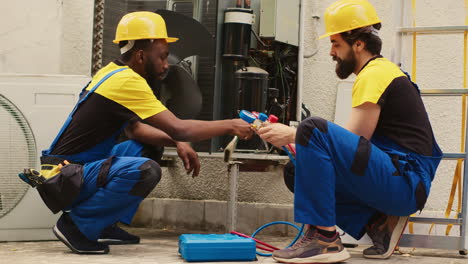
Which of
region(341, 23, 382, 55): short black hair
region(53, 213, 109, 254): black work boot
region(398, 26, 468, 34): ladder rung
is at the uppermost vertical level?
region(398, 26, 468, 34): ladder rung

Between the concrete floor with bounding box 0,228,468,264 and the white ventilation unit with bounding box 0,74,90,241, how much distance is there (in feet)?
0.37

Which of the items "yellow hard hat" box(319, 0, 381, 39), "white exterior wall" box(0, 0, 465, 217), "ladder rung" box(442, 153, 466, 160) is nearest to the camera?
"yellow hard hat" box(319, 0, 381, 39)

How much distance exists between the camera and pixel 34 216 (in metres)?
3.84

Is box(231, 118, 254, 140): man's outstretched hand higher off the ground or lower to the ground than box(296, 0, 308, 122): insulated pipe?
lower

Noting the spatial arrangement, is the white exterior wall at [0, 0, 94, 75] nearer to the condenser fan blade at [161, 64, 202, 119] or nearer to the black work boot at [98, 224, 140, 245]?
the condenser fan blade at [161, 64, 202, 119]

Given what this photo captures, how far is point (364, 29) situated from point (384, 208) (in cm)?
84

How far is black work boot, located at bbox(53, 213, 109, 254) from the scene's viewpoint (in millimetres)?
3373

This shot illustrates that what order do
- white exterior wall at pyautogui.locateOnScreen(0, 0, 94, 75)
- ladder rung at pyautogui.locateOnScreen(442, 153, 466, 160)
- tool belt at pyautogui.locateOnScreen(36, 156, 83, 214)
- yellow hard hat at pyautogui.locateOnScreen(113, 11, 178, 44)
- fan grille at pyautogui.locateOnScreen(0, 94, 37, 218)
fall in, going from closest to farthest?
1. tool belt at pyautogui.locateOnScreen(36, 156, 83, 214)
2. ladder rung at pyautogui.locateOnScreen(442, 153, 466, 160)
3. yellow hard hat at pyautogui.locateOnScreen(113, 11, 178, 44)
4. fan grille at pyautogui.locateOnScreen(0, 94, 37, 218)
5. white exterior wall at pyautogui.locateOnScreen(0, 0, 94, 75)

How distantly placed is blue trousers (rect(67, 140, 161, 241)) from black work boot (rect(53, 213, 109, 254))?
0.11ft

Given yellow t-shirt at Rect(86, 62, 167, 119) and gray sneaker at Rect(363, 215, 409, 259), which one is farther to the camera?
yellow t-shirt at Rect(86, 62, 167, 119)

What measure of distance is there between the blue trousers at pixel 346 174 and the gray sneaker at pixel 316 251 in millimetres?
75

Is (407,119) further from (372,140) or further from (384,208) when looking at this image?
(384,208)

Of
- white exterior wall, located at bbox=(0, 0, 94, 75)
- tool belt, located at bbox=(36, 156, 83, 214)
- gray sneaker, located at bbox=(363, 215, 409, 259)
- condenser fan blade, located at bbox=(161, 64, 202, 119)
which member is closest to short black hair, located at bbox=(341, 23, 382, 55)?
gray sneaker, located at bbox=(363, 215, 409, 259)

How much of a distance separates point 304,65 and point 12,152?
1.91 meters
